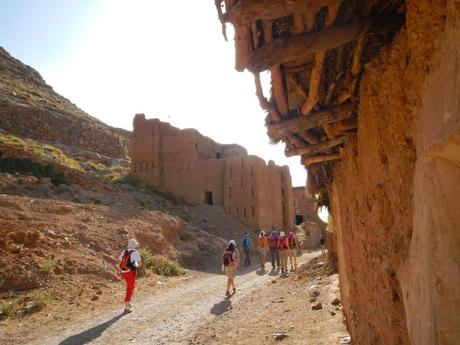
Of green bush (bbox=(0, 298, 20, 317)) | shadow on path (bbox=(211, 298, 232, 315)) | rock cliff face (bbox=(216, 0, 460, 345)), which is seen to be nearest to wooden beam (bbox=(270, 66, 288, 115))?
rock cliff face (bbox=(216, 0, 460, 345))

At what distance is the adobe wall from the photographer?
1.99 m

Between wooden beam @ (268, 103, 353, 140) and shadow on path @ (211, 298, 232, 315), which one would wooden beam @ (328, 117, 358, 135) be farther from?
shadow on path @ (211, 298, 232, 315)

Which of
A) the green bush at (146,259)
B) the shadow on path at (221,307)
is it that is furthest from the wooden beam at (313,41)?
the green bush at (146,259)

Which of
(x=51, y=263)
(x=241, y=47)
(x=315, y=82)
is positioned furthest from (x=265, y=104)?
(x=51, y=263)

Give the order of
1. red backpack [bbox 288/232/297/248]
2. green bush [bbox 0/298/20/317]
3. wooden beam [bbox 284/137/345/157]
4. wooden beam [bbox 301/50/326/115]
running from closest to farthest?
wooden beam [bbox 301/50/326/115] < wooden beam [bbox 284/137/345/157] < green bush [bbox 0/298/20/317] < red backpack [bbox 288/232/297/248]

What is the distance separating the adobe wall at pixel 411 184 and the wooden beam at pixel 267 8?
60 cm

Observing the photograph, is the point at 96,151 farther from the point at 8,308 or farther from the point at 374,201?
the point at 374,201

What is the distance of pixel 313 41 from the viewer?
3.04 meters

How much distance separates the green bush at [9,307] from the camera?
8.66 meters

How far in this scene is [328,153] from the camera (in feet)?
17.4

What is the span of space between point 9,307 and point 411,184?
884cm

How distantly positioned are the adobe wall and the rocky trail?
296 centimetres

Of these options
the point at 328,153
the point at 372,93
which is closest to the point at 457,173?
the point at 372,93

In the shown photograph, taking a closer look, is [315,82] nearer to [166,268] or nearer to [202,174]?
[166,268]
